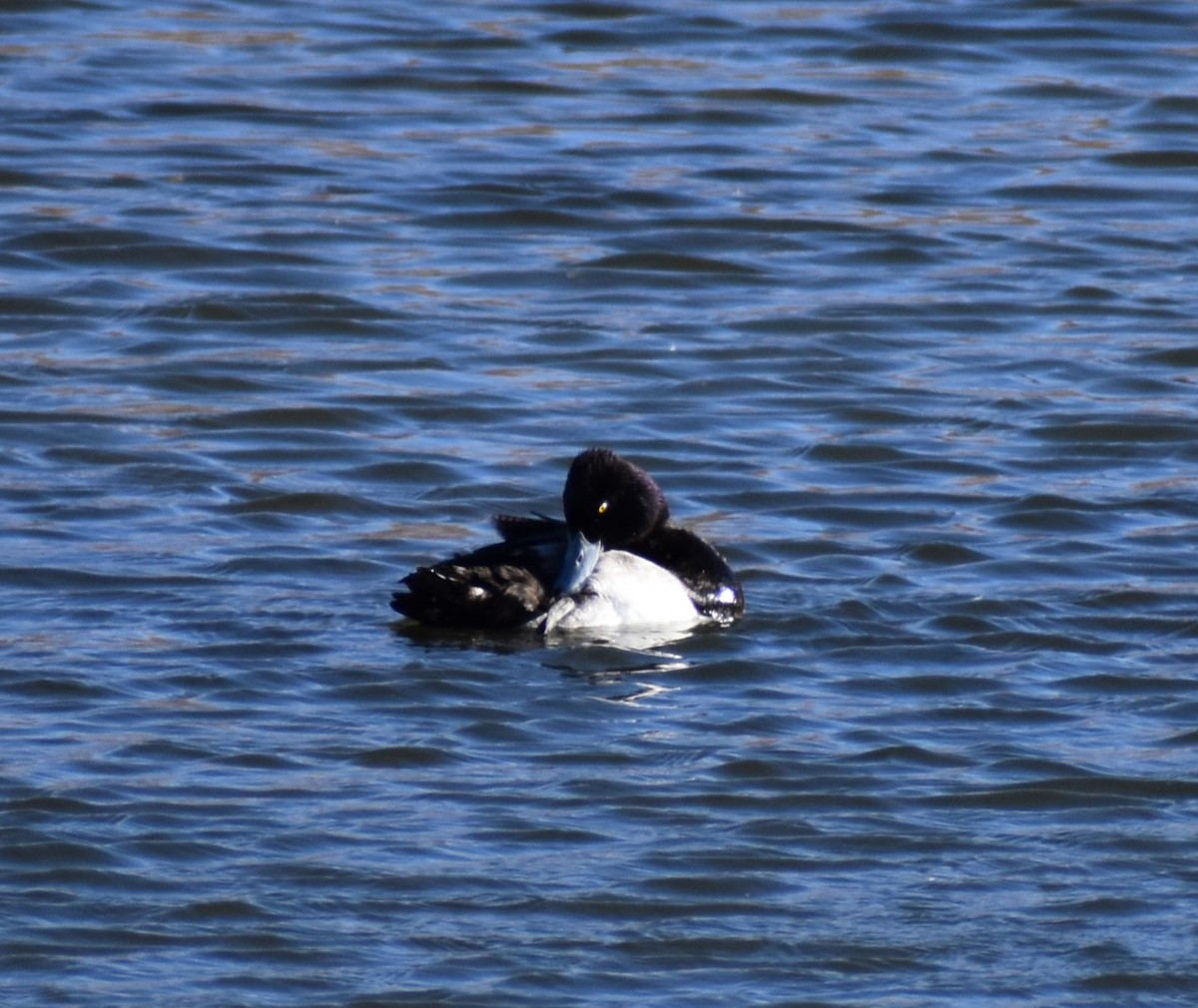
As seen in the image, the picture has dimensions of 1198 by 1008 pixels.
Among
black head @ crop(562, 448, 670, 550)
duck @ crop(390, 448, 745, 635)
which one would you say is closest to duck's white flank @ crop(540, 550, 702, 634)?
duck @ crop(390, 448, 745, 635)

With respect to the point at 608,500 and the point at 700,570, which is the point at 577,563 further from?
the point at 700,570

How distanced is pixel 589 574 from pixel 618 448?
6.55 ft

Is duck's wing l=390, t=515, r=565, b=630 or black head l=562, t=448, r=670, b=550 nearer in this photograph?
duck's wing l=390, t=515, r=565, b=630

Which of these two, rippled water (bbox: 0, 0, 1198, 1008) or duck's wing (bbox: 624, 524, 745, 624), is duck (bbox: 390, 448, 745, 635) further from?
rippled water (bbox: 0, 0, 1198, 1008)

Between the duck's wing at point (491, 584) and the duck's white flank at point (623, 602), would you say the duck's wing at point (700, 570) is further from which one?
the duck's wing at point (491, 584)

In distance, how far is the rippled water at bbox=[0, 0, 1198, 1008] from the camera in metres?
6.38

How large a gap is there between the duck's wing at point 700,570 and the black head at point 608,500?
3.4 inches

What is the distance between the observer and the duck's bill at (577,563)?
8.98 meters

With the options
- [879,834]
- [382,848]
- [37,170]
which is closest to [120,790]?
[382,848]

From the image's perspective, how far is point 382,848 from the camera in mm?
6715

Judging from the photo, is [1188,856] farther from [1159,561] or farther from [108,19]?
[108,19]

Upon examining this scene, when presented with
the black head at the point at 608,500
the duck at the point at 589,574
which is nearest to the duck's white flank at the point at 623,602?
the duck at the point at 589,574

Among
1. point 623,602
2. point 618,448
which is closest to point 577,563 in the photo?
point 623,602

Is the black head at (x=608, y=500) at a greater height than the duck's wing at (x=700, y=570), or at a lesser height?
greater
